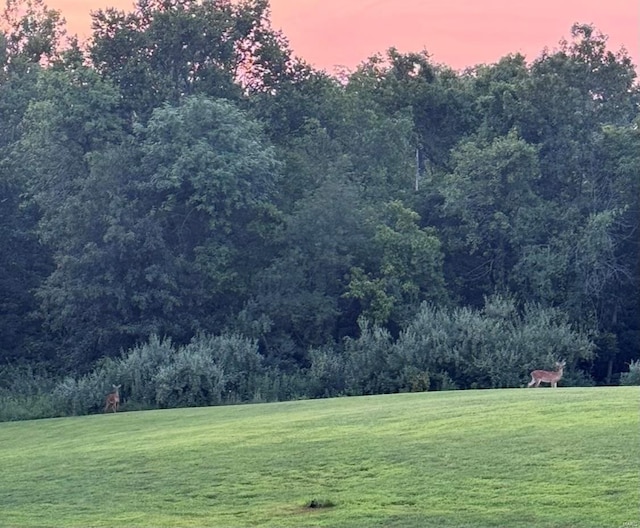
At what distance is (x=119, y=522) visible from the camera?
41.2 ft

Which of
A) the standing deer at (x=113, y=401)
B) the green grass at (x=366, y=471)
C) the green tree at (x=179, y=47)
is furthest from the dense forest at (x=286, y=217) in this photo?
the green grass at (x=366, y=471)

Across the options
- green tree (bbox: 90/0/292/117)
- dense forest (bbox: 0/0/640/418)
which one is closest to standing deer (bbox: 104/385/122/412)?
dense forest (bbox: 0/0/640/418)

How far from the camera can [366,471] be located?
47.1ft

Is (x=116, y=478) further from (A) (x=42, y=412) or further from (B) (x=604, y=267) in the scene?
(B) (x=604, y=267)

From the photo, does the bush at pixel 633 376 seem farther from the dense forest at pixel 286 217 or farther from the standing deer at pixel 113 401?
the standing deer at pixel 113 401

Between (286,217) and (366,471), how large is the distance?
2623cm

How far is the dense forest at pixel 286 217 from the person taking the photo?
37.8 metres

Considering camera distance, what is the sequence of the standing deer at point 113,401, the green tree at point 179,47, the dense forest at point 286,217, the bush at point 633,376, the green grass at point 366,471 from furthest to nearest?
1. the green tree at point 179,47
2. the dense forest at point 286,217
3. the bush at point 633,376
4. the standing deer at point 113,401
5. the green grass at point 366,471

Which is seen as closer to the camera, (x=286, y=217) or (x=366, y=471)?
(x=366, y=471)

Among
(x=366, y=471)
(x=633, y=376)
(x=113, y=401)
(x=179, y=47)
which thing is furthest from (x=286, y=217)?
(x=366, y=471)

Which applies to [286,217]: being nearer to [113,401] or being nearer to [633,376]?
[113,401]

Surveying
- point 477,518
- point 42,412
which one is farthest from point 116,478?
point 42,412

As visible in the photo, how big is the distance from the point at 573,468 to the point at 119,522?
16.5ft

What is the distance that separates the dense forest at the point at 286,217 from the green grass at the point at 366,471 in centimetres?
1490
